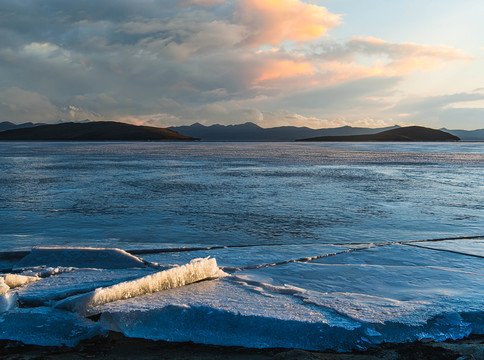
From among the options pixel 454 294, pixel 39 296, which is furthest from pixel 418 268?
pixel 39 296

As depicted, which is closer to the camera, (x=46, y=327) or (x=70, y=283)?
(x=46, y=327)

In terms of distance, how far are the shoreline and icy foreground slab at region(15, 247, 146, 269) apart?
130 cm

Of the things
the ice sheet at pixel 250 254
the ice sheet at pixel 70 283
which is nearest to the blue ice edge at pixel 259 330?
the ice sheet at pixel 70 283

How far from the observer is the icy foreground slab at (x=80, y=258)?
11.3ft

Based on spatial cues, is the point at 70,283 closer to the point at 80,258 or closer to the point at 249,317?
the point at 80,258

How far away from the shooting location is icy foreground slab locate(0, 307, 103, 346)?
2.15m

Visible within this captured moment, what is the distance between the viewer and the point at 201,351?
209cm

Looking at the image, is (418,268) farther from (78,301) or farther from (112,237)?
(112,237)

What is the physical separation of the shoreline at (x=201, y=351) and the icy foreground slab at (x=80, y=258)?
1299 mm

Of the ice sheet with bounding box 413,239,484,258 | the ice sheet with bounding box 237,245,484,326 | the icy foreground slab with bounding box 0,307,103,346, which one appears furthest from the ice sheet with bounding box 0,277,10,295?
the ice sheet with bounding box 413,239,484,258

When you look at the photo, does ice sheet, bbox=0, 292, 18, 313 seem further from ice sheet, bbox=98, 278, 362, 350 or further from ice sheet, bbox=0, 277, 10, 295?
ice sheet, bbox=98, 278, 362, 350

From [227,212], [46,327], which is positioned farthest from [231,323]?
[227,212]

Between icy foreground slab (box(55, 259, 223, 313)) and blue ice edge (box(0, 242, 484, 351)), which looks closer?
blue ice edge (box(0, 242, 484, 351))

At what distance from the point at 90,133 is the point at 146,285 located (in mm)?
166332
